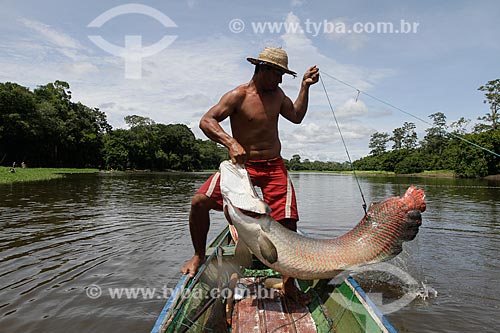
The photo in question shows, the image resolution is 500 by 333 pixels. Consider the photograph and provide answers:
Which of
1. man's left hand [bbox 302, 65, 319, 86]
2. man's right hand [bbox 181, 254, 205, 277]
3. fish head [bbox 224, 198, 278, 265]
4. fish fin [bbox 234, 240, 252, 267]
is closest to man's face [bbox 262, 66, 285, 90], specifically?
man's left hand [bbox 302, 65, 319, 86]

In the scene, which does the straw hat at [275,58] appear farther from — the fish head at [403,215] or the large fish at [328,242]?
the fish head at [403,215]

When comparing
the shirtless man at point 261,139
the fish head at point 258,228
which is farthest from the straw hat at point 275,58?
the fish head at point 258,228

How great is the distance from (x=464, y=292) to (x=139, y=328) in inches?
192

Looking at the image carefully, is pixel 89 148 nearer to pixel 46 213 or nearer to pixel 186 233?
pixel 46 213

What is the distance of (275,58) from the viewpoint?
3559mm

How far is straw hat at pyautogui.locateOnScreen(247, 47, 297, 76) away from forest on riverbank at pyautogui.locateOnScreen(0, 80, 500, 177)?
26.6 m

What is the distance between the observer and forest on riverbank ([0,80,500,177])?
44938 millimetres


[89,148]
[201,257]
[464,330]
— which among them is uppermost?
[89,148]

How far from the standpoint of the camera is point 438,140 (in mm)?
76000

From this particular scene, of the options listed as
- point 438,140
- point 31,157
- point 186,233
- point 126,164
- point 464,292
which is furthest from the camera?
point 438,140

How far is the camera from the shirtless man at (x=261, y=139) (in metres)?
3.67

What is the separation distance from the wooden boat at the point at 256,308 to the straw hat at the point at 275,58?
2.12 meters

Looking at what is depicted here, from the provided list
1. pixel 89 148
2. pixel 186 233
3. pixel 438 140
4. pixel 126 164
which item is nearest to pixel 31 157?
pixel 89 148

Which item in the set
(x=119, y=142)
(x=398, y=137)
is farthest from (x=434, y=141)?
(x=119, y=142)
